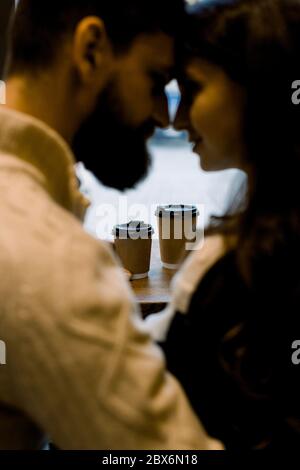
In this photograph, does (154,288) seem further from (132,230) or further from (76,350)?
(76,350)

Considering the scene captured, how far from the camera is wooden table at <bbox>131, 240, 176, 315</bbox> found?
1280 mm

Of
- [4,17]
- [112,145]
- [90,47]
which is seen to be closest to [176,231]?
[112,145]

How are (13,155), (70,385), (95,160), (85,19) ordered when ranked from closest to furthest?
(70,385) → (13,155) → (85,19) → (95,160)

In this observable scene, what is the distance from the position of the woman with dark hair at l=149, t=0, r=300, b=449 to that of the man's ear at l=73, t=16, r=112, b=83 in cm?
15

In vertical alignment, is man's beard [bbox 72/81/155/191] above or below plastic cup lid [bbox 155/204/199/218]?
above

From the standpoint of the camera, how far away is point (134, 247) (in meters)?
1.43

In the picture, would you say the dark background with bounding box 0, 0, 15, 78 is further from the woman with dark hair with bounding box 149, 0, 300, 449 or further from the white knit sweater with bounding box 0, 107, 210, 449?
the white knit sweater with bounding box 0, 107, 210, 449

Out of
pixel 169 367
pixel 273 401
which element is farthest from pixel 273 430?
pixel 169 367

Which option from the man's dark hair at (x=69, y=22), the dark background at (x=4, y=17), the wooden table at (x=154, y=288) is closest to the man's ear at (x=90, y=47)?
the man's dark hair at (x=69, y=22)

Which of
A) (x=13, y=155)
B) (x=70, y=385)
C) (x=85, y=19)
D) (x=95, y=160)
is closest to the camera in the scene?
(x=70, y=385)

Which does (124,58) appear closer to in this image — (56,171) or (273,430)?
(56,171)

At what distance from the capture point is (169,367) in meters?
0.77

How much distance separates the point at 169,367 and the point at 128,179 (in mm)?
464

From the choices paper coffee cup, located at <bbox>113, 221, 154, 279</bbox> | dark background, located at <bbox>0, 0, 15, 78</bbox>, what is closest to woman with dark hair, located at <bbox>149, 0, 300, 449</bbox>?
paper coffee cup, located at <bbox>113, 221, 154, 279</bbox>
